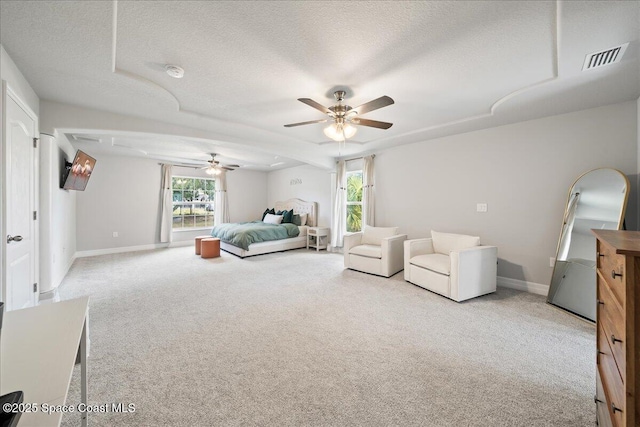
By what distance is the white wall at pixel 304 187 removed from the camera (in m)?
6.69

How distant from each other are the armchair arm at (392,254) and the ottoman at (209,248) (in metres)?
3.76

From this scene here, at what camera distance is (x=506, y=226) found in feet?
12.1

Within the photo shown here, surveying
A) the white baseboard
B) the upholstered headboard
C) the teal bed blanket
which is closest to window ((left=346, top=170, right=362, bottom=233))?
the upholstered headboard

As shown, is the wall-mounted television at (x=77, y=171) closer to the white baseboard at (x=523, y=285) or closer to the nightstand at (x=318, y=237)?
the nightstand at (x=318, y=237)

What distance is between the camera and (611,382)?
3.46 ft

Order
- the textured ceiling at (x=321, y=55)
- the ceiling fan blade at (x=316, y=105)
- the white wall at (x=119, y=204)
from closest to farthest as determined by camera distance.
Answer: the textured ceiling at (x=321, y=55) → the ceiling fan blade at (x=316, y=105) → the white wall at (x=119, y=204)

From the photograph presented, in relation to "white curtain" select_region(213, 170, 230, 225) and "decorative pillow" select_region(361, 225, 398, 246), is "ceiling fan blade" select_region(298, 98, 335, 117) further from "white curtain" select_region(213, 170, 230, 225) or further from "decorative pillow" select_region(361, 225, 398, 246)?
"white curtain" select_region(213, 170, 230, 225)

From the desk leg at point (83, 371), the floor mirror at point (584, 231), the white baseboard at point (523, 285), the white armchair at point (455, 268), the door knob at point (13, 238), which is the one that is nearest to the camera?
the desk leg at point (83, 371)

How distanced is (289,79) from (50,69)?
2162mm

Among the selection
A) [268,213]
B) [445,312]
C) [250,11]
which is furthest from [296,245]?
[250,11]

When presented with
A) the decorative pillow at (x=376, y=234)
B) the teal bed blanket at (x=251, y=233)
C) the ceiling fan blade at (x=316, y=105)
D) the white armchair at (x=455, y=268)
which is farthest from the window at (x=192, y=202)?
the white armchair at (x=455, y=268)

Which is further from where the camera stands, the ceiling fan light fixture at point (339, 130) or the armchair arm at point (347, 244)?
the armchair arm at point (347, 244)

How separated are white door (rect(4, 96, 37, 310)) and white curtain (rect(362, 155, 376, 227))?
495cm

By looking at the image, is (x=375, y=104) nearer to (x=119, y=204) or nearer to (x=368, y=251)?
(x=368, y=251)
